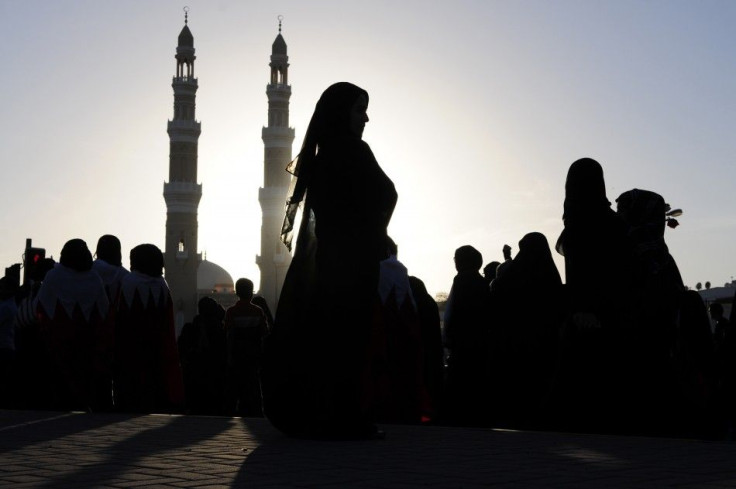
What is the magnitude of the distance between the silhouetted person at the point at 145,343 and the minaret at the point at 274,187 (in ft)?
164

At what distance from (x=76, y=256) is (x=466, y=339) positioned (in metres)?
2.61

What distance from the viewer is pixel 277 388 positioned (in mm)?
5453

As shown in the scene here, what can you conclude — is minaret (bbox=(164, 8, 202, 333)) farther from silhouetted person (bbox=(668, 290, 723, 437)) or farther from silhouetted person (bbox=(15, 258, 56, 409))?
silhouetted person (bbox=(668, 290, 723, 437))

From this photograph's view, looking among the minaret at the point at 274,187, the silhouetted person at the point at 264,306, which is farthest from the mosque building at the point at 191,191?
the silhouetted person at the point at 264,306

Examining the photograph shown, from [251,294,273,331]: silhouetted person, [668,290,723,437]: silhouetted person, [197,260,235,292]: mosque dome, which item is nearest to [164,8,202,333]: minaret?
[197,260,235,292]: mosque dome

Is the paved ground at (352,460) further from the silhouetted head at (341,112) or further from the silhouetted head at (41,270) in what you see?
the silhouetted head at (41,270)

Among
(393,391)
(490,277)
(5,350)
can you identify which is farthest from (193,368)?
(393,391)

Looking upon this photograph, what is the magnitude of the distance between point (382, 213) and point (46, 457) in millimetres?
1784

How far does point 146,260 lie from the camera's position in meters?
8.47

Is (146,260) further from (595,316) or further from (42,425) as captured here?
(595,316)

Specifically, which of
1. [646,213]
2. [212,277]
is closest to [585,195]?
[646,213]

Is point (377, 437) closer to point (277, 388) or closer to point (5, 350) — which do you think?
point (277, 388)

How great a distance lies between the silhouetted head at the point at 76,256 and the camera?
843cm

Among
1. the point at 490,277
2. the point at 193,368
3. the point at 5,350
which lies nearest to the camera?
the point at 5,350
